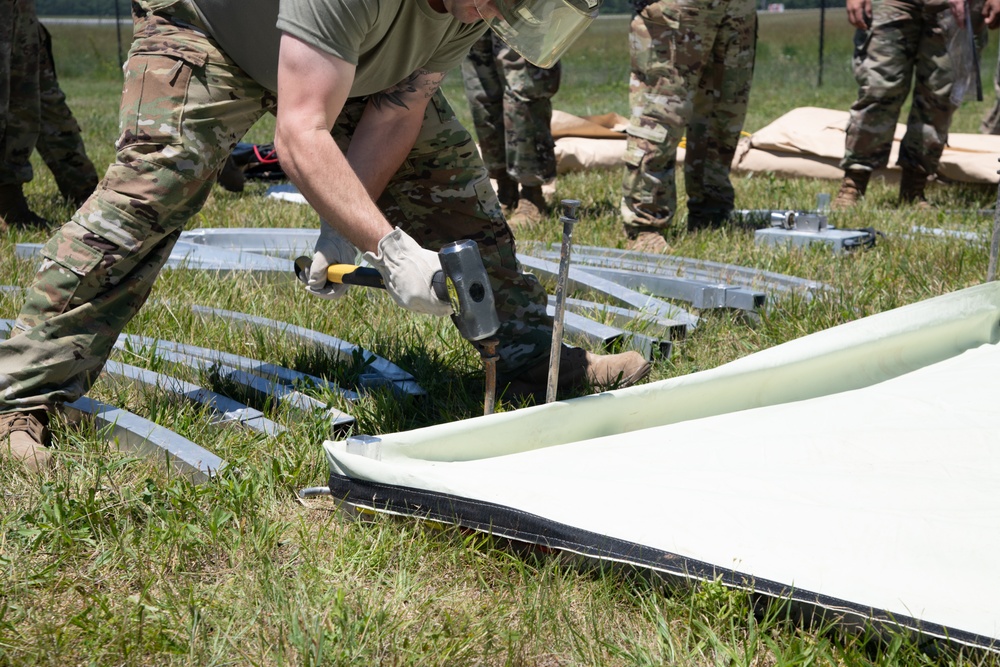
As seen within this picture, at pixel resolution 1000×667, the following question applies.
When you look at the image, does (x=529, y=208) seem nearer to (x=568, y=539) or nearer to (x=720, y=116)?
(x=720, y=116)

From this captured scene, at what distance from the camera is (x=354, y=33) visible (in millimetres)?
2291

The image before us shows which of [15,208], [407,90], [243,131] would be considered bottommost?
[15,208]

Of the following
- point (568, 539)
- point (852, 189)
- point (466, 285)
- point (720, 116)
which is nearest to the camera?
point (568, 539)

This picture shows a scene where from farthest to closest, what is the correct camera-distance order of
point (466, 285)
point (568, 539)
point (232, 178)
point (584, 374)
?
point (232, 178)
point (584, 374)
point (466, 285)
point (568, 539)

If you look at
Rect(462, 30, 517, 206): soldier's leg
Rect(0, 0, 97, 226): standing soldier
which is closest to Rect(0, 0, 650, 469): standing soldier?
Rect(0, 0, 97, 226): standing soldier

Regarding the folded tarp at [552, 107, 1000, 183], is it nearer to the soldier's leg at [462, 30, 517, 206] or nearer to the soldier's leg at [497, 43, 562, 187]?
the soldier's leg at [462, 30, 517, 206]

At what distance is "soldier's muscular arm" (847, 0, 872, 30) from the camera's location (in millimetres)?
6609

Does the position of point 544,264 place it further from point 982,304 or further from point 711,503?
point 711,503

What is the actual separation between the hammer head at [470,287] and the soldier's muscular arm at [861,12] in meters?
5.31

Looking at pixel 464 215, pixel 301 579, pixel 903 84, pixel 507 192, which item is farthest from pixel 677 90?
pixel 301 579

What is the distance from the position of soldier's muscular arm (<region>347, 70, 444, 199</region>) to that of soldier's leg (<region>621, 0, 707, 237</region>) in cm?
250

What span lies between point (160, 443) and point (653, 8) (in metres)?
3.61

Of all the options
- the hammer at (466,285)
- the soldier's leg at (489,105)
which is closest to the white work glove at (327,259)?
the hammer at (466,285)

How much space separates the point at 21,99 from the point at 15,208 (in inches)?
24.1
